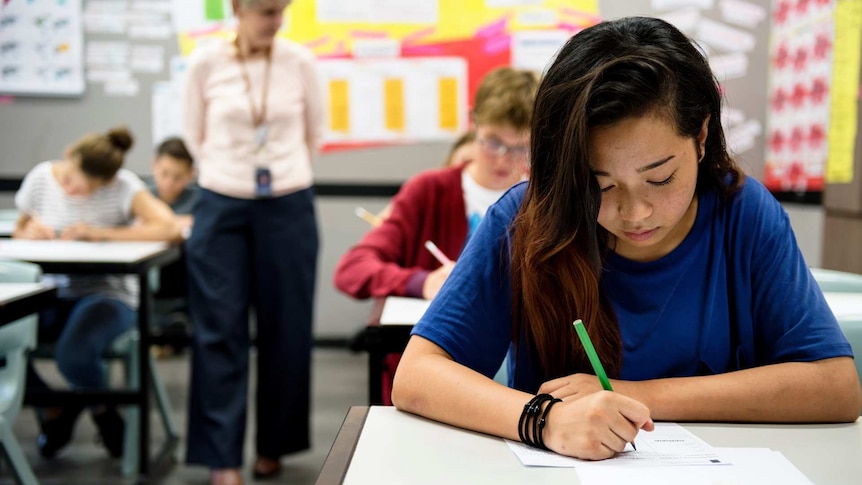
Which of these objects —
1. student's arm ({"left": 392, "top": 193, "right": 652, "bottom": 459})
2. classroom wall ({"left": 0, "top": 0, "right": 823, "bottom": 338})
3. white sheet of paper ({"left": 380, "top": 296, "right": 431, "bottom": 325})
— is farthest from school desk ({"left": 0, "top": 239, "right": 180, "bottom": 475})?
classroom wall ({"left": 0, "top": 0, "right": 823, "bottom": 338})

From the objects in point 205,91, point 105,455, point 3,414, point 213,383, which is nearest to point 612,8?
point 205,91

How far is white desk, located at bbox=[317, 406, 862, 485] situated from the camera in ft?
2.78

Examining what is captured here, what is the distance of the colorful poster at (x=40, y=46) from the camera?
447 centimetres

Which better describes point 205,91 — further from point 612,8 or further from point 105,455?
point 612,8

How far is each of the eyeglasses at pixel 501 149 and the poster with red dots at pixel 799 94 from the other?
191 centimetres

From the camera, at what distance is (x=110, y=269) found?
99.3 inches

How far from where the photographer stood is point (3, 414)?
185cm

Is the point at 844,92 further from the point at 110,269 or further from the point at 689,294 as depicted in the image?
the point at 110,269

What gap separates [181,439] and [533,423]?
101 inches

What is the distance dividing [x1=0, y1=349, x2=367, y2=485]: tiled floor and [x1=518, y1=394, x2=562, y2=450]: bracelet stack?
4.16 feet

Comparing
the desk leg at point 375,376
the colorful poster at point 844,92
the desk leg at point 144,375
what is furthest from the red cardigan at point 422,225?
the colorful poster at point 844,92

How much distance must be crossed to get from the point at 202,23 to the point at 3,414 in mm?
3068

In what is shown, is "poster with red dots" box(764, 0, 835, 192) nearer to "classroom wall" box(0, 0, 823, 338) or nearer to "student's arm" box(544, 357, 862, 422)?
"classroom wall" box(0, 0, 823, 338)

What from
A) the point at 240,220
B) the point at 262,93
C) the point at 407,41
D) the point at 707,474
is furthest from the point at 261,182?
the point at 407,41
